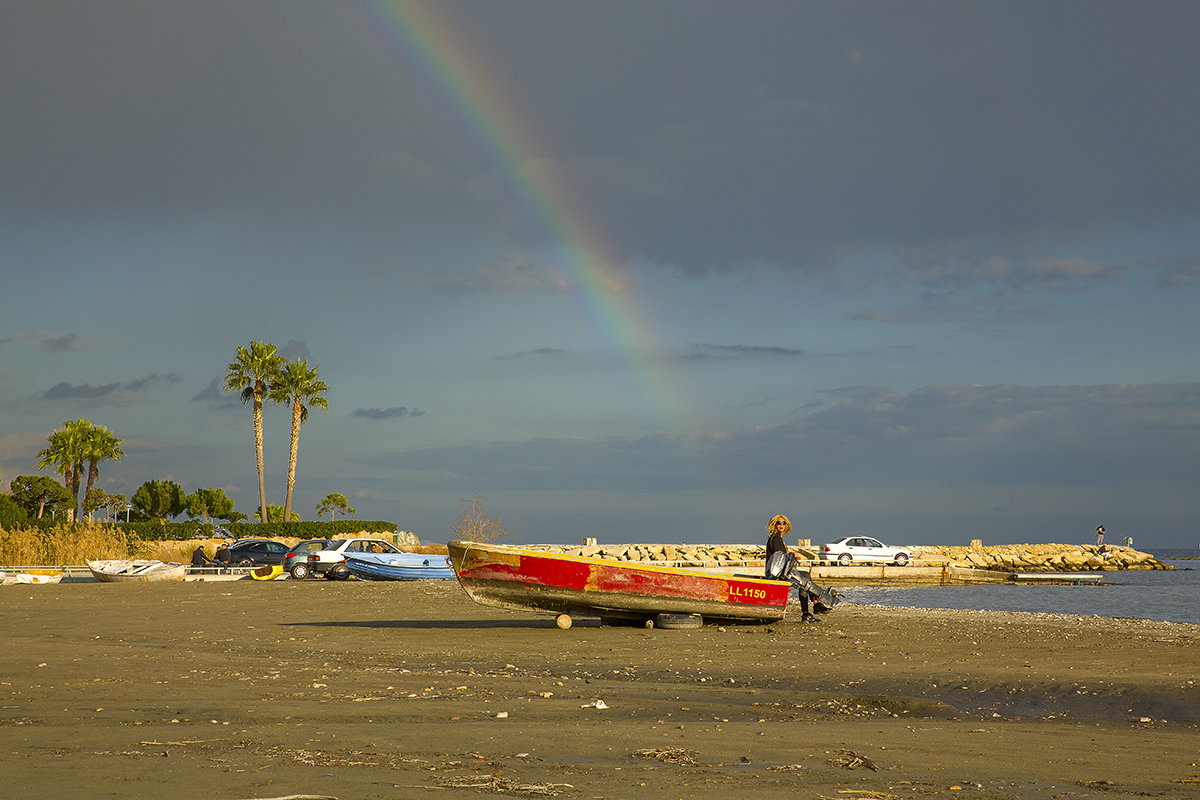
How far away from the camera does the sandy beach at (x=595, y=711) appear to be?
244 inches

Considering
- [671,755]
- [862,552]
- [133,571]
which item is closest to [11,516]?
[133,571]

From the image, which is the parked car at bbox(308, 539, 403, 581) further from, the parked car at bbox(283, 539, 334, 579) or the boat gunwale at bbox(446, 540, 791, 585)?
the boat gunwale at bbox(446, 540, 791, 585)

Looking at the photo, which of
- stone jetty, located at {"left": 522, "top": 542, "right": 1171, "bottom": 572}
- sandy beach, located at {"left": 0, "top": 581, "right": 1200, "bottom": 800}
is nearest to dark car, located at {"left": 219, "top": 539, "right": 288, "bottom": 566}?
stone jetty, located at {"left": 522, "top": 542, "right": 1171, "bottom": 572}

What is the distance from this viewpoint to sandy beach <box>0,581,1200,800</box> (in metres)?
6.20

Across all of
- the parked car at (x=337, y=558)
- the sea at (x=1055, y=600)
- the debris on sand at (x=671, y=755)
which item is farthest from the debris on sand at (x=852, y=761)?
the parked car at (x=337, y=558)

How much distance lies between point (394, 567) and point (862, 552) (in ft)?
104

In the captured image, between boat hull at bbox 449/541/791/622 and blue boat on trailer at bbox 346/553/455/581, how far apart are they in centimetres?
1844

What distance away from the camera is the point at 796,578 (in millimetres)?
18734

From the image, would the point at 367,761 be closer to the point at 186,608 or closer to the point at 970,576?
the point at 186,608

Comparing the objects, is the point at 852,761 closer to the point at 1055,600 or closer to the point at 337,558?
the point at 337,558

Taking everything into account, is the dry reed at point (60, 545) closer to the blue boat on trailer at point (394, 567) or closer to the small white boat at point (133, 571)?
the small white boat at point (133, 571)

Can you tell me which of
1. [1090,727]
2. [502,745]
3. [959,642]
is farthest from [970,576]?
[502,745]

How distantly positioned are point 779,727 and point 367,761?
11.3 ft

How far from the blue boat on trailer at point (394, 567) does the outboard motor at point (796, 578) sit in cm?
1885
